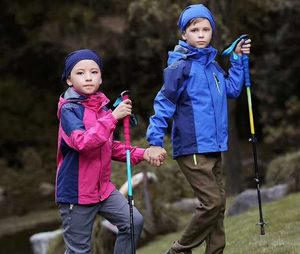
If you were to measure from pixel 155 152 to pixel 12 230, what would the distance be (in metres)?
11.1

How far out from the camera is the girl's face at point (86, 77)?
4.61m

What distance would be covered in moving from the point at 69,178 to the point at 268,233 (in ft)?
8.98

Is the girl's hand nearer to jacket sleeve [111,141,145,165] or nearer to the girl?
the girl

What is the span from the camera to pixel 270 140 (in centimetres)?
1877

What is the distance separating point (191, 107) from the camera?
15.7 feet

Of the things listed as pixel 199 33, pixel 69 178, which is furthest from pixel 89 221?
pixel 199 33

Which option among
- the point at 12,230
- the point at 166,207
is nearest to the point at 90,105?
the point at 166,207

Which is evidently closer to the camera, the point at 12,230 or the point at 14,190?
the point at 12,230

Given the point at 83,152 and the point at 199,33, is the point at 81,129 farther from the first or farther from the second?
the point at 199,33

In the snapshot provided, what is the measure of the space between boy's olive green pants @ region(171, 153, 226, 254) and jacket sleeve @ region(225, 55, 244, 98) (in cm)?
53

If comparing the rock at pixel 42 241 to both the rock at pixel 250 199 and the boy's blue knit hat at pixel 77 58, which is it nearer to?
the rock at pixel 250 199

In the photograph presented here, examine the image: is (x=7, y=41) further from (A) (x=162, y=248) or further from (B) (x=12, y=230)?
(A) (x=162, y=248)

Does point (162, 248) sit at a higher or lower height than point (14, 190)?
lower

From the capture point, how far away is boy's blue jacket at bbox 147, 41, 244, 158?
15.6 ft
